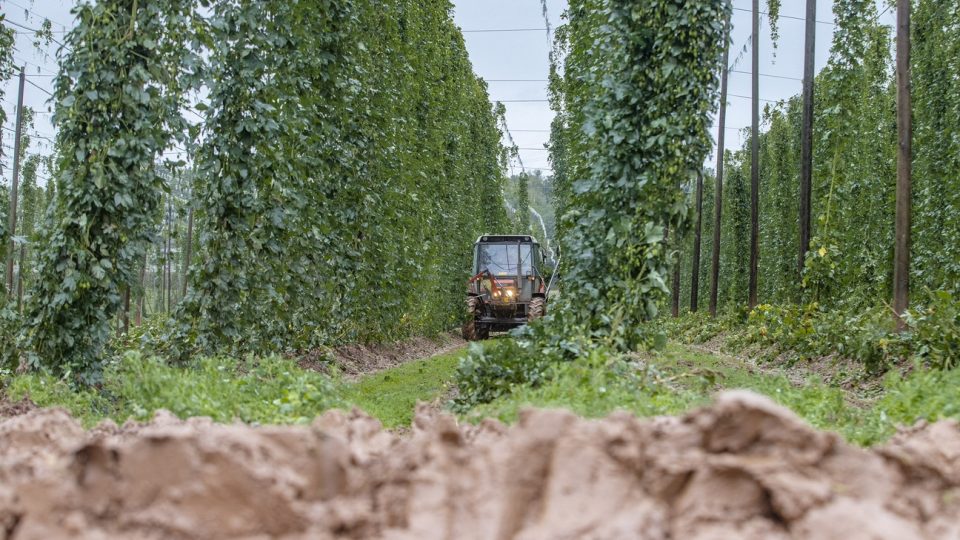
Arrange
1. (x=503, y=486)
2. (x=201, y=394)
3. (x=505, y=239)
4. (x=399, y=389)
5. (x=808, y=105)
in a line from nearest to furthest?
(x=503, y=486) < (x=201, y=394) < (x=399, y=389) < (x=808, y=105) < (x=505, y=239)

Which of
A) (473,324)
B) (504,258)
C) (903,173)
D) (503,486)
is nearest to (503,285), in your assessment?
(504,258)

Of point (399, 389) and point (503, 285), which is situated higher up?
point (503, 285)

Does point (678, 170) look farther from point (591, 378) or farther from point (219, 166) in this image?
point (219, 166)

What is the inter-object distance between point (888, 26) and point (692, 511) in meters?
24.1

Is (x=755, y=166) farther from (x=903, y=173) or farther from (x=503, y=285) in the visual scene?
(x=903, y=173)

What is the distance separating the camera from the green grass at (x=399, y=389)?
8.27 m

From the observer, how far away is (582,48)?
14594 millimetres

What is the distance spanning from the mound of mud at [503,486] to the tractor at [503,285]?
2106 centimetres

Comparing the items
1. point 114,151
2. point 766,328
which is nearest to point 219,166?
point 114,151

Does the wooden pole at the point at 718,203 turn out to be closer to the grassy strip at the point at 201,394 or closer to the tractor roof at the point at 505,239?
the tractor roof at the point at 505,239

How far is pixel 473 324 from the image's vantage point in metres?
25.2

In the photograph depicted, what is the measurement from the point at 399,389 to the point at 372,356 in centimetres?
509

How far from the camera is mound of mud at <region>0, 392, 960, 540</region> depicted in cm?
249

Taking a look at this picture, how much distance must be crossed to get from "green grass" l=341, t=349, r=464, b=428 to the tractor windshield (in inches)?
337
